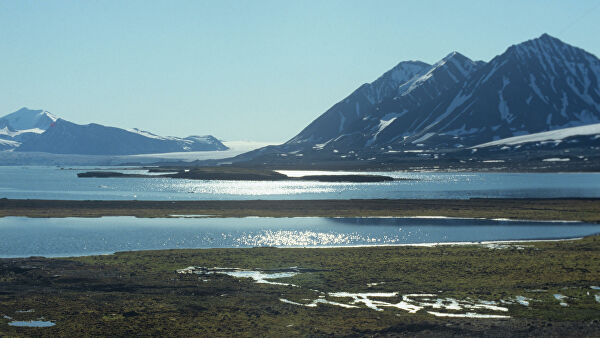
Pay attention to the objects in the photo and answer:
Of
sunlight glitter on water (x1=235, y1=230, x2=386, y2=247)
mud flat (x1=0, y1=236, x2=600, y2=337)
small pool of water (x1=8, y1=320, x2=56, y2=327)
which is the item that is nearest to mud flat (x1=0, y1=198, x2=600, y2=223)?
sunlight glitter on water (x1=235, y1=230, x2=386, y2=247)

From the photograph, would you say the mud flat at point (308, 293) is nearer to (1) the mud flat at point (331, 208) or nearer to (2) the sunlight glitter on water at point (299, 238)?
(2) the sunlight glitter on water at point (299, 238)

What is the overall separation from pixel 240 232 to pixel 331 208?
102ft

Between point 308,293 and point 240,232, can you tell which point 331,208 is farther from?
point 308,293

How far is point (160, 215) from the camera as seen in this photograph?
89000 mm

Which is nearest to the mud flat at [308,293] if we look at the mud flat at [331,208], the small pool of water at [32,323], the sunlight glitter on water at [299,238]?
the small pool of water at [32,323]

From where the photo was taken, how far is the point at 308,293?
1438 inches

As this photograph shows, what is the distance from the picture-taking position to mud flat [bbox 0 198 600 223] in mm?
89562

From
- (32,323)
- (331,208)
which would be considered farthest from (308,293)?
(331,208)

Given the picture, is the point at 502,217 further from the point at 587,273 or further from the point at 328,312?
the point at 328,312

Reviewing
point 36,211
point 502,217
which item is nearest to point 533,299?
point 502,217

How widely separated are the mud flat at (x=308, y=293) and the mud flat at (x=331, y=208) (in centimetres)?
3770

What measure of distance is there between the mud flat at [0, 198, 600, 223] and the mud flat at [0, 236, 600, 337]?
37702 millimetres

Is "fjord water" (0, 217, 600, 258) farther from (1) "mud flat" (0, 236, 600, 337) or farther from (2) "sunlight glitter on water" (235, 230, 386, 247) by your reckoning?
(1) "mud flat" (0, 236, 600, 337)

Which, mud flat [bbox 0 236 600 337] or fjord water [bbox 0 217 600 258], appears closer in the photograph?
mud flat [bbox 0 236 600 337]
